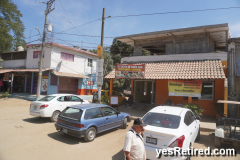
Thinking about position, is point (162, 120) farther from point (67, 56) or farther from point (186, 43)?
point (67, 56)

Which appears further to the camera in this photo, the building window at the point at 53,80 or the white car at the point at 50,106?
the building window at the point at 53,80

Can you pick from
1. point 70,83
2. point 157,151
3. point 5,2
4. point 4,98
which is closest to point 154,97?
point 157,151

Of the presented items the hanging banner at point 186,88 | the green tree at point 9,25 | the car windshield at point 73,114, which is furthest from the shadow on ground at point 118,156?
the green tree at point 9,25

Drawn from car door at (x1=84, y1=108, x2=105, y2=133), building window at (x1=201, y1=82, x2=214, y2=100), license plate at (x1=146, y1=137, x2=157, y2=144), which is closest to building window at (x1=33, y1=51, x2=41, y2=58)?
car door at (x1=84, y1=108, x2=105, y2=133)

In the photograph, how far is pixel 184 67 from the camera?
11.2 metres

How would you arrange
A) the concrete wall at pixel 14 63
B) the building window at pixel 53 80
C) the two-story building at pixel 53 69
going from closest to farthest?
the two-story building at pixel 53 69, the building window at pixel 53 80, the concrete wall at pixel 14 63

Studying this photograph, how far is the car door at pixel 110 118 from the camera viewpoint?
6939 millimetres

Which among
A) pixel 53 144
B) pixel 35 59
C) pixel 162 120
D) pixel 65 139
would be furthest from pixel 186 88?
pixel 35 59

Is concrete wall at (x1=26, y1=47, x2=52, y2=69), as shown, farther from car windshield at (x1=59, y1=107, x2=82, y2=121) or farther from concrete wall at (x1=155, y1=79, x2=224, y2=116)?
car windshield at (x1=59, y1=107, x2=82, y2=121)

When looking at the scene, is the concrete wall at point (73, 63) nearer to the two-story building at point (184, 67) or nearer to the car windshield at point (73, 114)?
the two-story building at point (184, 67)

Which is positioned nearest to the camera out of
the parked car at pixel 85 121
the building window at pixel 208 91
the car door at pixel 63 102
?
the parked car at pixel 85 121

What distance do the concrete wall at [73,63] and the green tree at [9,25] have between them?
11.1m

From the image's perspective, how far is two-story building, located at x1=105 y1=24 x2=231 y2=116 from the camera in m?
10.2

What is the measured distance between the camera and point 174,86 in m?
10.5
